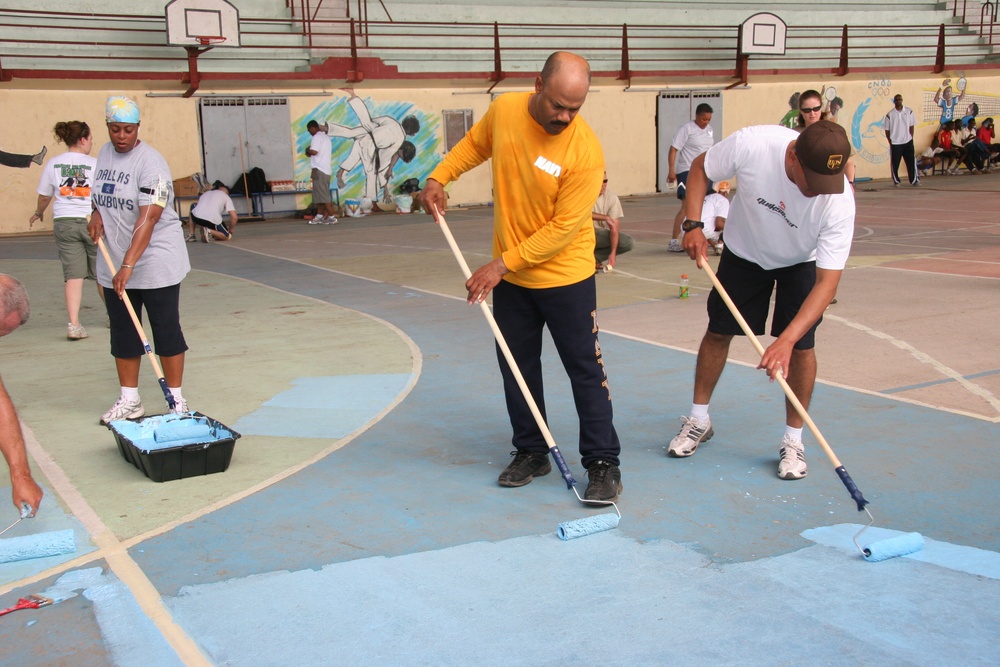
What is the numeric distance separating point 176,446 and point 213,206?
39.4 feet

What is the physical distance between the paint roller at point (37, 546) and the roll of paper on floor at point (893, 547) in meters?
3.18

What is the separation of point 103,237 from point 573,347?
3186mm

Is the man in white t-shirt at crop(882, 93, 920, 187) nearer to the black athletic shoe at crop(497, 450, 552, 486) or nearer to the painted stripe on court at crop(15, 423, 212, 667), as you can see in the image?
the black athletic shoe at crop(497, 450, 552, 486)

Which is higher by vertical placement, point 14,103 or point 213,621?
point 14,103

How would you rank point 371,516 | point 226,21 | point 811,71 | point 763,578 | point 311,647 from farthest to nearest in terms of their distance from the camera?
point 811,71 → point 226,21 → point 371,516 → point 763,578 → point 311,647

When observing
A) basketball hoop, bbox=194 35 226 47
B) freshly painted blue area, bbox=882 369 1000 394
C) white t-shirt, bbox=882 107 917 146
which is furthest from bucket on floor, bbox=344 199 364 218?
freshly painted blue area, bbox=882 369 1000 394

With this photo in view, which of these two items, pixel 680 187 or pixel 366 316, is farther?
pixel 680 187

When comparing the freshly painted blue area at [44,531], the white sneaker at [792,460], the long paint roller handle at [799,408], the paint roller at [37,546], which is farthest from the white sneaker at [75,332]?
the white sneaker at [792,460]

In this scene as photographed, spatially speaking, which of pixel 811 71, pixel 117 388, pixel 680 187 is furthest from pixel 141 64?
pixel 811 71

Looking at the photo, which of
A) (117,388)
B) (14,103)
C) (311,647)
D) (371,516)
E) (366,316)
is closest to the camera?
(311,647)

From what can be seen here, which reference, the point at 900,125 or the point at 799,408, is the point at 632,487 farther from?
the point at 900,125

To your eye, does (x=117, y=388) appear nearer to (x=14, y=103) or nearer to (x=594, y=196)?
(x=594, y=196)

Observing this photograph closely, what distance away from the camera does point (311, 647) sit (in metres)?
3.21

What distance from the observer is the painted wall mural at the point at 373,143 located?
2144 cm
